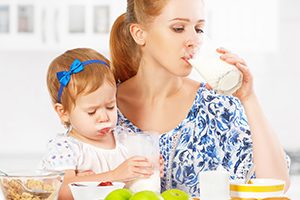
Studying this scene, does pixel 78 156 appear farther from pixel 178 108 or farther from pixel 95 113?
pixel 178 108

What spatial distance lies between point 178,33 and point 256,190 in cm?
58

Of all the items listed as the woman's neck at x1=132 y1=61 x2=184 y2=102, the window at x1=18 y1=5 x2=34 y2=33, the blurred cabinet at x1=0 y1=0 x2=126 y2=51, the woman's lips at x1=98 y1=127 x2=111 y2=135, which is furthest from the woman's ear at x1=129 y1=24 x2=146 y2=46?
the window at x1=18 y1=5 x2=34 y2=33

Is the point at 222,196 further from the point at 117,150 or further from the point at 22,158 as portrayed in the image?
the point at 22,158

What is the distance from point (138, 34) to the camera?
7.69 feet

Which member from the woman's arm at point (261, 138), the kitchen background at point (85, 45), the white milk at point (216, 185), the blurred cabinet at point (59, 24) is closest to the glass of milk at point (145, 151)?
the white milk at point (216, 185)

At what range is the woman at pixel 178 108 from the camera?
7.19ft

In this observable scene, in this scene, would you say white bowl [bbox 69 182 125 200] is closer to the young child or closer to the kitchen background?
the young child

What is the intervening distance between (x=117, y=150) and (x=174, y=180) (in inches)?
10.0

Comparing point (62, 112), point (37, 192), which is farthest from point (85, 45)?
point (37, 192)

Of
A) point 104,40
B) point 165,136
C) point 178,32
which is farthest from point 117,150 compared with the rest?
point 104,40

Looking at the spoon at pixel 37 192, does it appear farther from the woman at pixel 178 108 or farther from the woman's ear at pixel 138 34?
the woman's ear at pixel 138 34

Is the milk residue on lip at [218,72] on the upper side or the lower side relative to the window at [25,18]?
lower

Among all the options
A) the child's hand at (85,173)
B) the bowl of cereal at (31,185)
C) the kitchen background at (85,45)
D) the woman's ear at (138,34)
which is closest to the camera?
the bowl of cereal at (31,185)

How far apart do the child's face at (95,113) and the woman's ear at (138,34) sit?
218 millimetres
